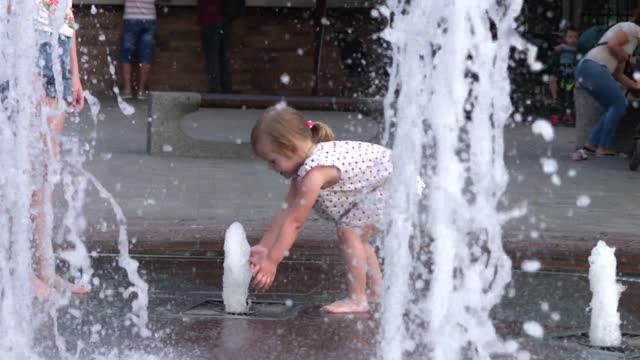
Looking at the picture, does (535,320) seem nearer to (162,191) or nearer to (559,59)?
(162,191)

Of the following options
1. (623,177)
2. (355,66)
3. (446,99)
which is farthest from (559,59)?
(446,99)

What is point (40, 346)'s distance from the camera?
190 inches

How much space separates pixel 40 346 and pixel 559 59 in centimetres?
1452

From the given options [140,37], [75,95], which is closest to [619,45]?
[75,95]

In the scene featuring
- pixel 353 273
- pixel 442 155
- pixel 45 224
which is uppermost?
pixel 442 155

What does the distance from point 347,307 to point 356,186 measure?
49 centimetres

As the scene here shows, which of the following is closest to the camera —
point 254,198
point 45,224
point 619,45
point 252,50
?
point 45,224

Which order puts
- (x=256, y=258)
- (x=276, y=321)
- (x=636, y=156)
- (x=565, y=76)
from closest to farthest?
1. (x=276, y=321)
2. (x=256, y=258)
3. (x=636, y=156)
4. (x=565, y=76)

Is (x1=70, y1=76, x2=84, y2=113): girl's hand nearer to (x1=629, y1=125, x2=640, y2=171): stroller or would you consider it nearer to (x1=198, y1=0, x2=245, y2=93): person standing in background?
(x1=629, y1=125, x2=640, y2=171): stroller

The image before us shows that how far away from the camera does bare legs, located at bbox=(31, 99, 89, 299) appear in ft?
18.6

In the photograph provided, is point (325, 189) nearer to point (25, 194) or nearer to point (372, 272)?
point (372, 272)

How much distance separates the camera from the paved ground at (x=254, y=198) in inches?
309

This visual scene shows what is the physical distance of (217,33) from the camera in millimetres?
19406

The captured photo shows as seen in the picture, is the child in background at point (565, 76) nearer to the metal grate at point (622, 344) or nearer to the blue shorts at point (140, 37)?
the blue shorts at point (140, 37)
